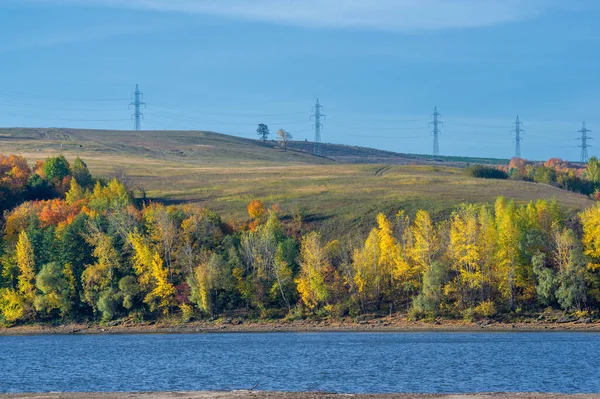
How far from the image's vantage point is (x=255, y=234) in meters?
108

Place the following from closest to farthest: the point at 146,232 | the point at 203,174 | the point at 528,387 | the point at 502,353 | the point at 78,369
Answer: the point at 528,387, the point at 78,369, the point at 502,353, the point at 146,232, the point at 203,174

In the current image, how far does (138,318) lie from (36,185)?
50659mm

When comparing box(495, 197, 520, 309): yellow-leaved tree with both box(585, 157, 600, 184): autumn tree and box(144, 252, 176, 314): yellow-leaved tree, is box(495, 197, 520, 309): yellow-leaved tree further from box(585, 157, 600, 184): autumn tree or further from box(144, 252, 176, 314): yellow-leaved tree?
box(585, 157, 600, 184): autumn tree

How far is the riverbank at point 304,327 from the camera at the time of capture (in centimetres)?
8725

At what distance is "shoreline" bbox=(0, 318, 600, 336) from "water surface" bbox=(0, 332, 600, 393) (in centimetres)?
510

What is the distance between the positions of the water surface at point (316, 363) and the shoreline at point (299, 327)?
5100 millimetres

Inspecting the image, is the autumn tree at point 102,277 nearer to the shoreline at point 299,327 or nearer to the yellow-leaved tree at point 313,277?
the shoreline at point 299,327

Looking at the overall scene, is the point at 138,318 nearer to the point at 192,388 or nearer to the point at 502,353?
the point at 502,353

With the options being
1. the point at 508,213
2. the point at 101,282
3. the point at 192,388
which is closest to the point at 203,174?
the point at 101,282

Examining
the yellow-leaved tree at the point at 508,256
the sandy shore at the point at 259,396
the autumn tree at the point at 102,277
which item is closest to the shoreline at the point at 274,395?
the sandy shore at the point at 259,396

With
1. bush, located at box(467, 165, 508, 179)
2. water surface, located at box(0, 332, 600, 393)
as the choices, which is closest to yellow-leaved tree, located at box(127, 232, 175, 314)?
water surface, located at box(0, 332, 600, 393)

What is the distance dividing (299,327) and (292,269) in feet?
37.8

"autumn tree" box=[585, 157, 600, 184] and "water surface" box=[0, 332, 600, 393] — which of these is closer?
"water surface" box=[0, 332, 600, 393]

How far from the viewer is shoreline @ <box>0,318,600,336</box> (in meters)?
87.0
